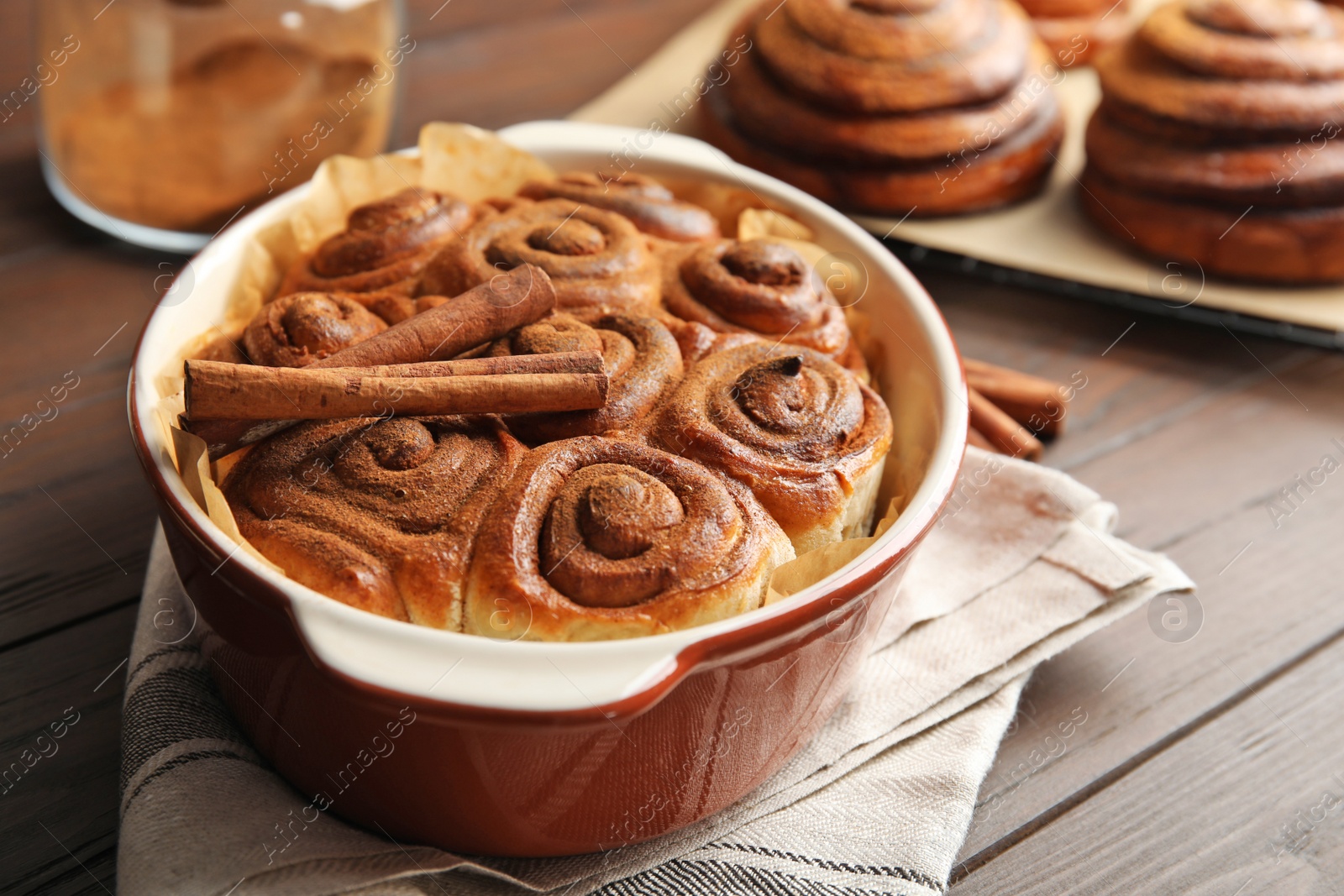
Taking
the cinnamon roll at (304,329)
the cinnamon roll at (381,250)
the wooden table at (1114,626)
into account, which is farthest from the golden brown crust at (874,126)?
the cinnamon roll at (304,329)

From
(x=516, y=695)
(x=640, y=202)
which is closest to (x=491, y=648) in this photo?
(x=516, y=695)

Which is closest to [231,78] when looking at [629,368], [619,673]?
[629,368]

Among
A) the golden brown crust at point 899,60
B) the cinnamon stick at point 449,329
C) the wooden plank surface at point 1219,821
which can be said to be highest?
the cinnamon stick at point 449,329

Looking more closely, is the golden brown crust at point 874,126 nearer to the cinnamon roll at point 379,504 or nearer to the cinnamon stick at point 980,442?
the cinnamon stick at point 980,442

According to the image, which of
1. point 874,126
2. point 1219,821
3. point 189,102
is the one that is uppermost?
point 189,102

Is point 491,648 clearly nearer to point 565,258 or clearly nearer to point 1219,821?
point 565,258

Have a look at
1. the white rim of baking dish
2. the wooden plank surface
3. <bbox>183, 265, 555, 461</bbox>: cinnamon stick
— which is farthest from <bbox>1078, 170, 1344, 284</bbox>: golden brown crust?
<bbox>183, 265, 555, 461</bbox>: cinnamon stick

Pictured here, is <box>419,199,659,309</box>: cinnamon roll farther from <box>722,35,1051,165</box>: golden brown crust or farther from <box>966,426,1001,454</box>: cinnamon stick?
<box>722,35,1051,165</box>: golden brown crust
